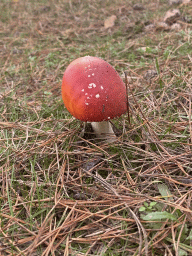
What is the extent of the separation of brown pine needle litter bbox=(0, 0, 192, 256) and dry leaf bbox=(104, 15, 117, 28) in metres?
1.37

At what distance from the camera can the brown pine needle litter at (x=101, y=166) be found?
1.38m

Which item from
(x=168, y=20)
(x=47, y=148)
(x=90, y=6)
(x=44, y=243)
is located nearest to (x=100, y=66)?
(x=47, y=148)

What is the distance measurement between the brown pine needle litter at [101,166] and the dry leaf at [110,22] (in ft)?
4.49

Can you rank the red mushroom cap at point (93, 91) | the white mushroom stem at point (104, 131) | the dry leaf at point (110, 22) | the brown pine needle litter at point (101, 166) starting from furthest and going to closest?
the dry leaf at point (110, 22)
the white mushroom stem at point (104, 131)
the red mushroom cap at point (93, 91)
the brown pine needle litter at point (101, 166)

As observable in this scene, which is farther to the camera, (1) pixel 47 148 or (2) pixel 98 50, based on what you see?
(2) pixel 98 50

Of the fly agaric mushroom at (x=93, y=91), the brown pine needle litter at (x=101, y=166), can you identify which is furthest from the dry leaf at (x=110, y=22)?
the fly agaric mushroom at (x=93, y=91)

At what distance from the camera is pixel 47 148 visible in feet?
6.86

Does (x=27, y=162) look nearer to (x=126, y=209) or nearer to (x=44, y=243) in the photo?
(x=44, y=243)

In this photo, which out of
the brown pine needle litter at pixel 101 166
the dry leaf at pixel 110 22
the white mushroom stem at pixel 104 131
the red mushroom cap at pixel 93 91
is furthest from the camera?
the dry leaf at pixel 110 22

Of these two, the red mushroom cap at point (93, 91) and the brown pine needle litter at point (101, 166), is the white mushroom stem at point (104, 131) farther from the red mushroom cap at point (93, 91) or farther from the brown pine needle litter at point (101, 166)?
the red mushroom cap at point (93, 91)

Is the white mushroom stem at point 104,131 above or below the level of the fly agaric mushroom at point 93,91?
below

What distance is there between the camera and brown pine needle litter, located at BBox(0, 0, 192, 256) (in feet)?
4.54

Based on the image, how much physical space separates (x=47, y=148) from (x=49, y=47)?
2933mm

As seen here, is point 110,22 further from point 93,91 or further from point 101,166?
point 101,166
